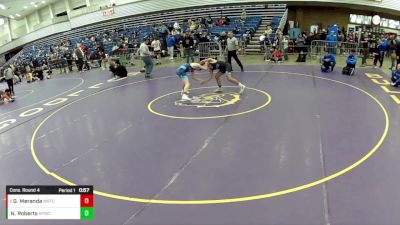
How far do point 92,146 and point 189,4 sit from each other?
2488 cm

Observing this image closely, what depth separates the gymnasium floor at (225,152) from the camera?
5859 mm

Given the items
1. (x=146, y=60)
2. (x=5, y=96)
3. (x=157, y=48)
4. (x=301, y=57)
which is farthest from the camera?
(x=157, y=48)

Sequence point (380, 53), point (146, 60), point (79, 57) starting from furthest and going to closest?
point (79, 57) < point (146, 60) < point (380, 53)

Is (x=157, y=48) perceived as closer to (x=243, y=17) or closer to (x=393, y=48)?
(x=243, y=17)

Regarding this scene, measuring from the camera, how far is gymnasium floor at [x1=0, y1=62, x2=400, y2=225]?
5.86 meters

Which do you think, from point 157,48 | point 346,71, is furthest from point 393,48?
point 157,48

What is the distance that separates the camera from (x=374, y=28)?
24547mm

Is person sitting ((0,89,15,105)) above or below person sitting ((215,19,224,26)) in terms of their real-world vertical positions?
below

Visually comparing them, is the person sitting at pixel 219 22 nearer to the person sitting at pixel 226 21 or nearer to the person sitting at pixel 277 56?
the person sitting at pixel 226 21

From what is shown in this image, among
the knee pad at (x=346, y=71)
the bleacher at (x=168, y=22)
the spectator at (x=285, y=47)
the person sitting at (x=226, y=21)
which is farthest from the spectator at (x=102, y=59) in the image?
the knee pad at (x=346, y=71)

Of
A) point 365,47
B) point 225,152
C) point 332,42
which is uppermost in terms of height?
point 332,42

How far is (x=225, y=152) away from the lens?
8008 mm

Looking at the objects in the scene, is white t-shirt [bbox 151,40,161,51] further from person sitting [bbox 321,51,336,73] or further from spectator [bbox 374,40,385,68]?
spectator [bbox 374,40,385,68]
